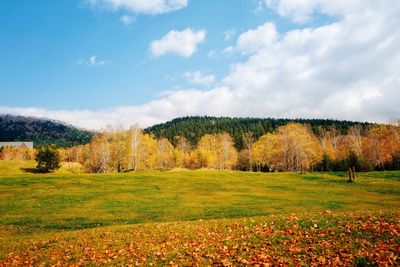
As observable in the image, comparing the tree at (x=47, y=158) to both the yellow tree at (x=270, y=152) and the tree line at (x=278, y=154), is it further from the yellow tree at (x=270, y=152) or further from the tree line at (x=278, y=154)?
the yellow tree at (x=270, y=152)

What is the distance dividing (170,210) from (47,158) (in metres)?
61.7

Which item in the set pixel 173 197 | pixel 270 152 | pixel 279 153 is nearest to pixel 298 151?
pixel 279 153

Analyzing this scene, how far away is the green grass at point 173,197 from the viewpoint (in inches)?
1237

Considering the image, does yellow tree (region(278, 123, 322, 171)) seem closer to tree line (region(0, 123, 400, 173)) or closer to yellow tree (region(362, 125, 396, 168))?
tree line (region(0, 123, 400, 173))

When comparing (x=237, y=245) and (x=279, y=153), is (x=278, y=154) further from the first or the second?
(x=237, y=245)

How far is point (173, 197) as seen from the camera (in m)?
43.1

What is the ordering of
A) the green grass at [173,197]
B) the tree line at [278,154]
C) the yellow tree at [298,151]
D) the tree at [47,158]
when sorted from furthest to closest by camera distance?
the yellow tree at [298,151]
the tree line at [278,154]
the tree at [47,158]
the green grass at [173,197]

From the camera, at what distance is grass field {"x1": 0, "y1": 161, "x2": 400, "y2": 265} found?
1695 centimetres

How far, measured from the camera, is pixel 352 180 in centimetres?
5966

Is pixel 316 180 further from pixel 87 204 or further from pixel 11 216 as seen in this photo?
pixel 11 216

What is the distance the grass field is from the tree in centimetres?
2549

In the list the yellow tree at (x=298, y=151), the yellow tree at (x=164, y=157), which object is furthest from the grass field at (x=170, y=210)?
the yellow tree at (x=164, y=157)

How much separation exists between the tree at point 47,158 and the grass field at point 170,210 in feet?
83.6

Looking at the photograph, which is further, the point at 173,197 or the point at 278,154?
the point at 278,154
